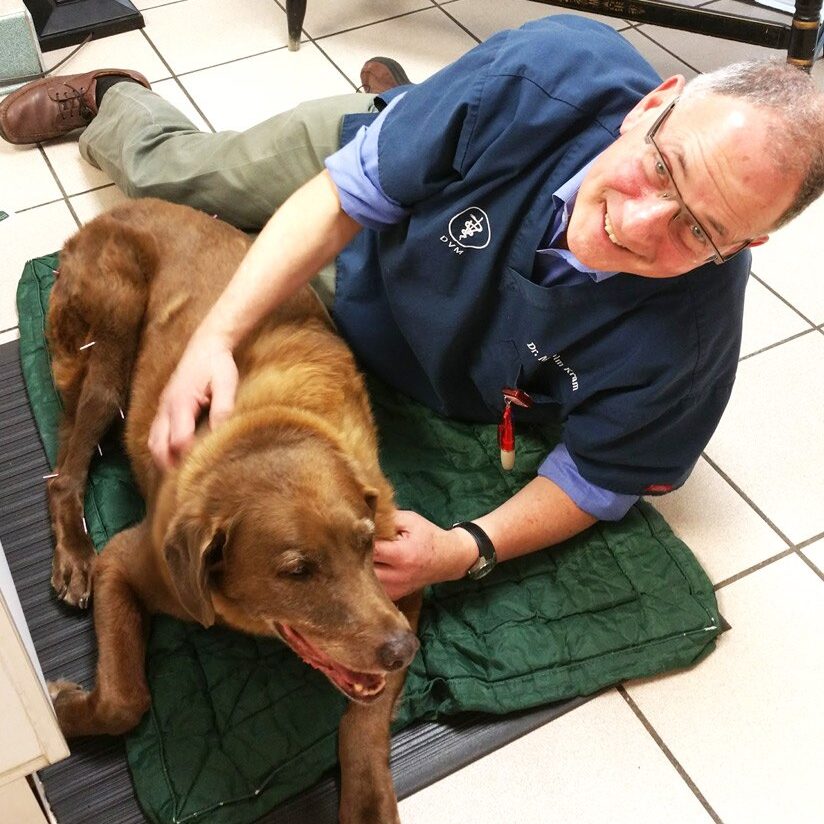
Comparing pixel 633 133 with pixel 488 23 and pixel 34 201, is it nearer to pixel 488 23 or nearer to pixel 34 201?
pixel 34 201

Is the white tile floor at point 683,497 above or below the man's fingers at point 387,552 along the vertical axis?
below

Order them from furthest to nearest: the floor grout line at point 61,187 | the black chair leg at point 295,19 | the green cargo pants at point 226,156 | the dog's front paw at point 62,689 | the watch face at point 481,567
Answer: the black chair leg at point 295,19
the floor grout line at point 61,187
the green cargo pants at point 226,156
the watch face at point 481,567
the dog's front paw at point 62,689

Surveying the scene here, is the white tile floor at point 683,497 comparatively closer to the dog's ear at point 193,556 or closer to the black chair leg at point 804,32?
the black chair leg at point 804,32

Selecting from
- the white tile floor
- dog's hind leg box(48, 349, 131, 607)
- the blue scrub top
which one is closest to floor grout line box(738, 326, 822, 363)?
the white tile floor

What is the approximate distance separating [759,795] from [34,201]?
94.8 inches

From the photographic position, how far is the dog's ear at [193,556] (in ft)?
4.41

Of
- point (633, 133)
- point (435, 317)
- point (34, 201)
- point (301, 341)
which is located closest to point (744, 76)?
point (633, 133)

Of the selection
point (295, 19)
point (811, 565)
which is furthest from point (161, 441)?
point (295, 19)

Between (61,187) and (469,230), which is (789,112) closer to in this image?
(469,230)

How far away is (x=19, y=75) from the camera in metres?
3.05

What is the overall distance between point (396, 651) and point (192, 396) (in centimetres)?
60

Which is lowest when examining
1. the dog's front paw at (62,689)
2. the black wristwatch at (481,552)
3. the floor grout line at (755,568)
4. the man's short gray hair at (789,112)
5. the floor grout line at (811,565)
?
the floor grout line at (811,565)

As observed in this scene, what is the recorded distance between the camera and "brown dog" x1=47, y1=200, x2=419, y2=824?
1365 mm

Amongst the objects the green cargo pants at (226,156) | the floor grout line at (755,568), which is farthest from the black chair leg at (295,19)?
the floor grout line at (755,568)
